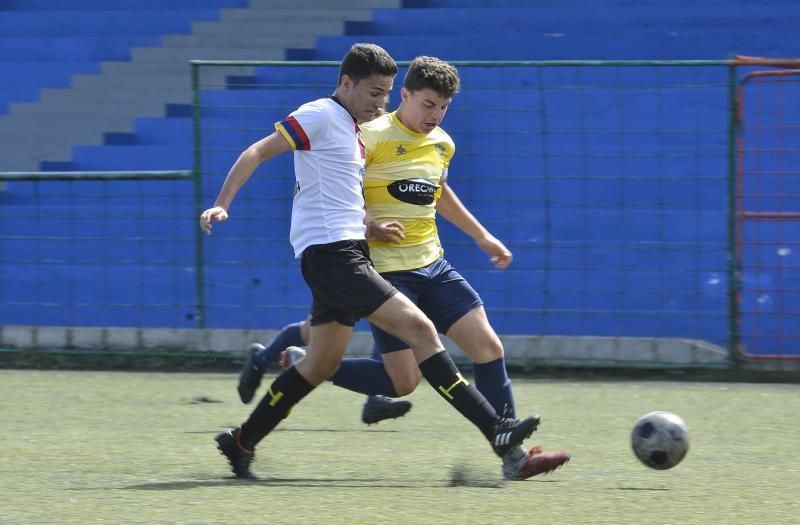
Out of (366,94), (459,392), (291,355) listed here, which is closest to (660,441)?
(459,392)

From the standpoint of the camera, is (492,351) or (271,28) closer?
(492,351)

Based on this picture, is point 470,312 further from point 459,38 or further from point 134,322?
point 459,38

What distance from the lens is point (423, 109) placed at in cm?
532

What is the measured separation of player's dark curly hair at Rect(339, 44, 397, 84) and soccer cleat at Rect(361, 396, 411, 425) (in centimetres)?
176

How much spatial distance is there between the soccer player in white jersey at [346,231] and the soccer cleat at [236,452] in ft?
1.44

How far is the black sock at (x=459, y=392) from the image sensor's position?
4965 millimetres

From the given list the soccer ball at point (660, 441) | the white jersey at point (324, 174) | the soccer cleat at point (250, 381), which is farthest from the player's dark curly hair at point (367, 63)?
the soccer cleat at point (250, 381)

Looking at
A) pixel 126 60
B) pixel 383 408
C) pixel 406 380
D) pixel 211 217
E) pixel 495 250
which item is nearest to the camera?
pixel 211 217

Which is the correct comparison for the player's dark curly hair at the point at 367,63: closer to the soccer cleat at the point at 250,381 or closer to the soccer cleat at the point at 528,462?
the soccer cleat at the point at 528,462

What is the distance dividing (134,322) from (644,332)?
356 centimetres

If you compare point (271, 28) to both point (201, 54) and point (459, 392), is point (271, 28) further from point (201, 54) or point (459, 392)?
point (459, 392)

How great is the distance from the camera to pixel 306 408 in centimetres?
732

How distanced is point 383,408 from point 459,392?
1236mm

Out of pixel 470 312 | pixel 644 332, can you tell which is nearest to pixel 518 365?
pixel 644 332
